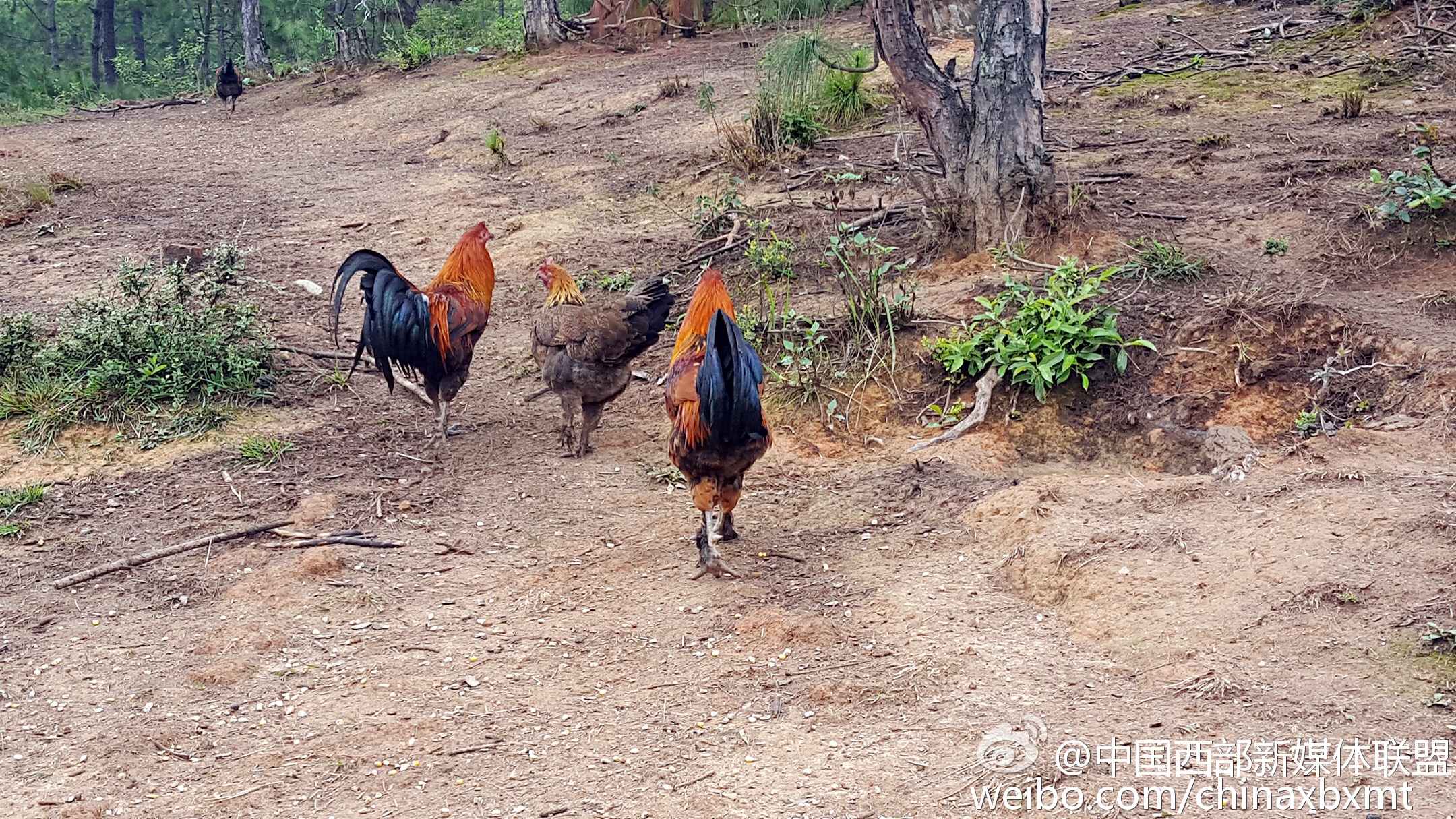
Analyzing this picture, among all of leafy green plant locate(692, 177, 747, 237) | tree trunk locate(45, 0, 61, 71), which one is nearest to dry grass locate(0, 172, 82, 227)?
leafy green plant locate(692, 177, 747, 237)

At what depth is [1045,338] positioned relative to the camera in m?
6.26

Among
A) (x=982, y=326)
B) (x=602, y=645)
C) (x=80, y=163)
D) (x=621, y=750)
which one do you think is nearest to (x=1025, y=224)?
(x=982, y=326)

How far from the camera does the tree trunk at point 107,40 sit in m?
29.6

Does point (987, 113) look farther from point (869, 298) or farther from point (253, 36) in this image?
point (253, 36)

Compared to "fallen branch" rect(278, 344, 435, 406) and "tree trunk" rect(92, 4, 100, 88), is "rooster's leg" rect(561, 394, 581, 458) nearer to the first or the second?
"fallen branch" rect(278, 344, 435, 406)

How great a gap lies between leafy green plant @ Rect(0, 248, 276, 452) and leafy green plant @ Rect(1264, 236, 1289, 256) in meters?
6.49

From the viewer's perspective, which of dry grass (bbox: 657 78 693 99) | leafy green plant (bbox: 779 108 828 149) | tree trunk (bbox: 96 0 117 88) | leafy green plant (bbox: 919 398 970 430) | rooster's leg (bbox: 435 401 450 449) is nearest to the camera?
leafy green plant (bbox: 919 398 970 430)

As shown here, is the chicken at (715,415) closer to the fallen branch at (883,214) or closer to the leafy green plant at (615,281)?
the leafy green plant at (615,281)

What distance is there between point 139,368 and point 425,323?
207cm

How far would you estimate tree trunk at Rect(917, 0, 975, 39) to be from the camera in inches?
567

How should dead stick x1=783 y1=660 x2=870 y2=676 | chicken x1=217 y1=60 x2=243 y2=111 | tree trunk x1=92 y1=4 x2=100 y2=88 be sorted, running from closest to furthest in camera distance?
dead stick x1=783 y1=660 x2=870 y2=676
chicken x1=217 y1=60 x2=243 y2=111
tree trunk x1=92 y1=4 x2=100 y2=88

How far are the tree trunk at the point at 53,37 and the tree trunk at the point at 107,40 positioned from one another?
1.10 m

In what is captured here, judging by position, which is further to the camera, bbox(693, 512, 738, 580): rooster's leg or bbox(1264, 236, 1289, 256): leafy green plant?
bbox(1264, 236, 1289, 256): leafy green plant

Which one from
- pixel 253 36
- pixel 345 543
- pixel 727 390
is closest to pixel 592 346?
pixel 345 543
